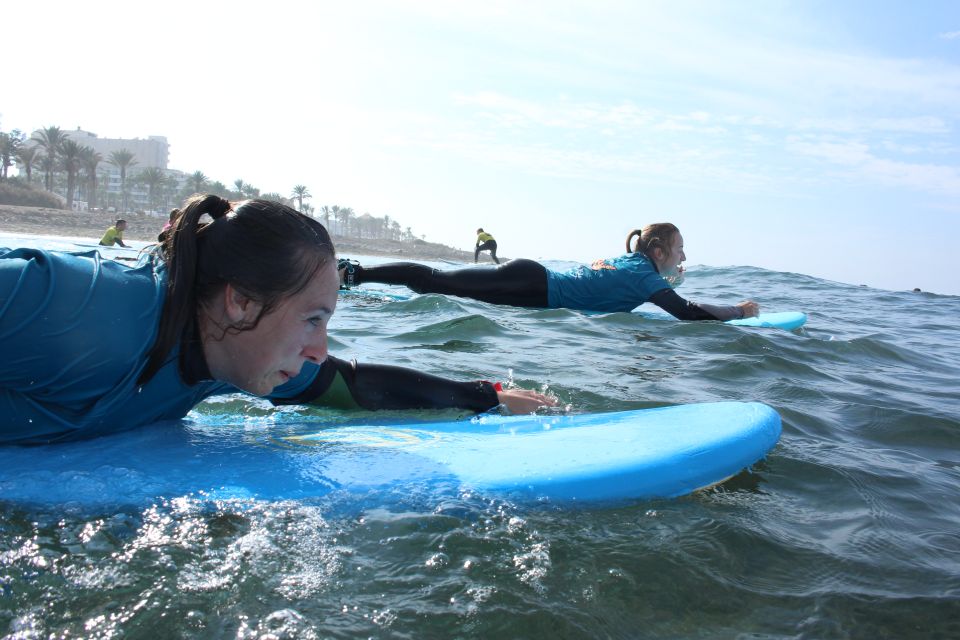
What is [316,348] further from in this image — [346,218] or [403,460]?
[346,218]

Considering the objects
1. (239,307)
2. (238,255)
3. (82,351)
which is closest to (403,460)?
(239,307)

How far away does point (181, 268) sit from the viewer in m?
→ 1.78

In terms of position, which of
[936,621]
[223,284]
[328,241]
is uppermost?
[328,241]

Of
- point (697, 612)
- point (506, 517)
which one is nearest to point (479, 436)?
point (506, 517)

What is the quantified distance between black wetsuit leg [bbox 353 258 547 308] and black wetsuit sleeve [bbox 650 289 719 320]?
1.07m

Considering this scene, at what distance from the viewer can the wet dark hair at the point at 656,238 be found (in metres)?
6.26

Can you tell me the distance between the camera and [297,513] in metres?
1.85

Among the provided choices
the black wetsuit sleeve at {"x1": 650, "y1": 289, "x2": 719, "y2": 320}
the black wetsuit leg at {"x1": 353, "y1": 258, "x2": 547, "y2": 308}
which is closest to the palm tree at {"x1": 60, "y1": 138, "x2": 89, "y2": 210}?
the black wetsuit leg at {"x1": 353, "y1": 258, "x2": 547, "y2": 308}

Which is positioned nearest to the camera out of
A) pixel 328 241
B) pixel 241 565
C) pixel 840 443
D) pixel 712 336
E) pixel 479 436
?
pixel 241 565

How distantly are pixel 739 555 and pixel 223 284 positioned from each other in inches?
59.9

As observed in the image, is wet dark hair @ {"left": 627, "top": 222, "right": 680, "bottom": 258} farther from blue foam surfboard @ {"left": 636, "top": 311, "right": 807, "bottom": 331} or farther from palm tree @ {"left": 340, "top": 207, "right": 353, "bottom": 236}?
palm tree @ {"left": 340, "top": 207, "right": 353, "bottom": 236}

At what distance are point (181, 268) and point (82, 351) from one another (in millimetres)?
299

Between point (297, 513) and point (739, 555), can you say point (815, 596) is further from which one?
→ point (297, 513)

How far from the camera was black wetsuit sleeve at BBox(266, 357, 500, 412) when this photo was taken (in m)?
2.65
